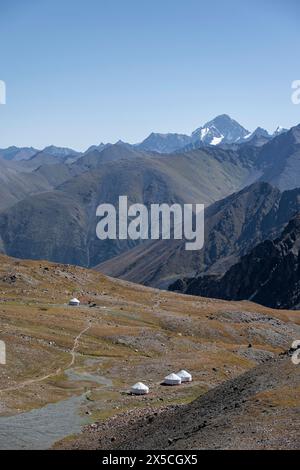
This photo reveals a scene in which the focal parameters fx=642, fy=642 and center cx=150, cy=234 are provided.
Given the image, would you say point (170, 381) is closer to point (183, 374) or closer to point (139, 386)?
point (183, 374)

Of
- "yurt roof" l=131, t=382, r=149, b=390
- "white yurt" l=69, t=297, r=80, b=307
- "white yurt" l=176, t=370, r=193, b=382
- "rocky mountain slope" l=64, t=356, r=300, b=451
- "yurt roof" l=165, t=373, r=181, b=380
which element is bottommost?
"white yurt" l=176, t=370, r=193, b=382

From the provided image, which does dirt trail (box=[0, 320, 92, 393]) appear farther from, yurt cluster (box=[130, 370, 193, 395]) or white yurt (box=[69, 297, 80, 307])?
white yurt (box=[69, 297, 80, 307])

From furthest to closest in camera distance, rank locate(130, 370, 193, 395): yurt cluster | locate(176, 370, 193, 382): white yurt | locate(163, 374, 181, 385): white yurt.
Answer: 1. locate(176, 370, 193, 382): white yurt
2. locate(163, 374, 181, 385): white yurt
3. locate(130, 370, 193, 395): yurt cluster

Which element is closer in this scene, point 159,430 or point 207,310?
point 159,430

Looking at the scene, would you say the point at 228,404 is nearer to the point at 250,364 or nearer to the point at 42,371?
the point at 42,371

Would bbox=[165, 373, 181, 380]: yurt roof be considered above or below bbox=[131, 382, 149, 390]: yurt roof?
below

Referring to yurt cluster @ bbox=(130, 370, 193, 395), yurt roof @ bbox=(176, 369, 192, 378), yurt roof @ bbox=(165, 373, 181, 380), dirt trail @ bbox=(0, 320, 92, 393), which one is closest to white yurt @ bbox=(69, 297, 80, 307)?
dirt trail @ bbox=(0, 320, 92, 393)

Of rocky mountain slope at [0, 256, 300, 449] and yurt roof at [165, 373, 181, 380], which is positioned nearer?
rocky mountain slope at [0, 256, 300, 449]
